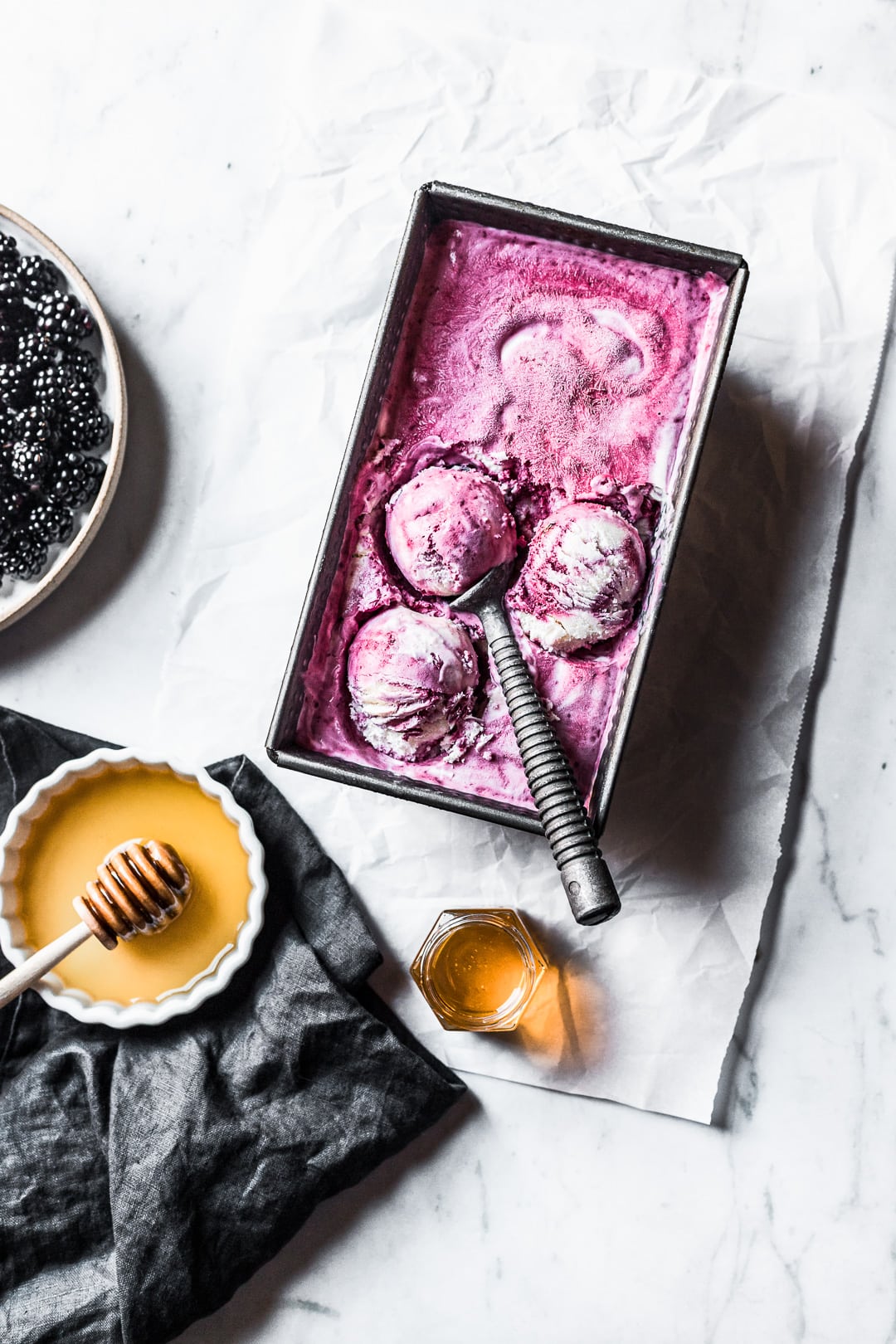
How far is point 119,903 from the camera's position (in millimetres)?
1354

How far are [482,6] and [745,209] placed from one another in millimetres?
463

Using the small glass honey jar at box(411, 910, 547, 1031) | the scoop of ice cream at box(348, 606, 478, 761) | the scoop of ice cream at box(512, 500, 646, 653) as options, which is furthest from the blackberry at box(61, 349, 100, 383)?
the small glass honey jar at box(411, 910, 547, 1031)

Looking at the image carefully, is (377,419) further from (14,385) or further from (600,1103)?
(600,1103)

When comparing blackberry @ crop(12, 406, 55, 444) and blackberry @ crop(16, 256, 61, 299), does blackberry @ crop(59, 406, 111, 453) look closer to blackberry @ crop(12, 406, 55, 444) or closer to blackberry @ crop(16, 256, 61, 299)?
blackberry @ crop(12, 406, 55, 444)

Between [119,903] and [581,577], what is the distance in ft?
2.28

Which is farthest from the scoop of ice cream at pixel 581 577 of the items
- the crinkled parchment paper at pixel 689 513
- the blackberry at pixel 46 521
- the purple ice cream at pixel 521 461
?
the blackberry at pixel 46 521

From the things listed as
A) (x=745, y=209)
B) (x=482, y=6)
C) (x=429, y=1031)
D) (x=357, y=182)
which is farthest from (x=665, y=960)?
(x=482, y=6)

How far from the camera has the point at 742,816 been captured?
1438 mm

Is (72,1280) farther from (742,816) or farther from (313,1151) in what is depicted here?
(742,816)

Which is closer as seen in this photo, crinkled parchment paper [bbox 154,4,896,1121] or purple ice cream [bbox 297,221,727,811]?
purple ice cream [bbox 297,221,727,811]

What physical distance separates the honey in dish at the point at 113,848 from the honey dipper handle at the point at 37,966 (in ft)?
0.30

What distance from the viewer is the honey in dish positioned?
4.71 feet

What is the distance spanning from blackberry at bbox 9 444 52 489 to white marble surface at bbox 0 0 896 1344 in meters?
0.14

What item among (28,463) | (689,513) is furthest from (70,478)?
(689,513)
